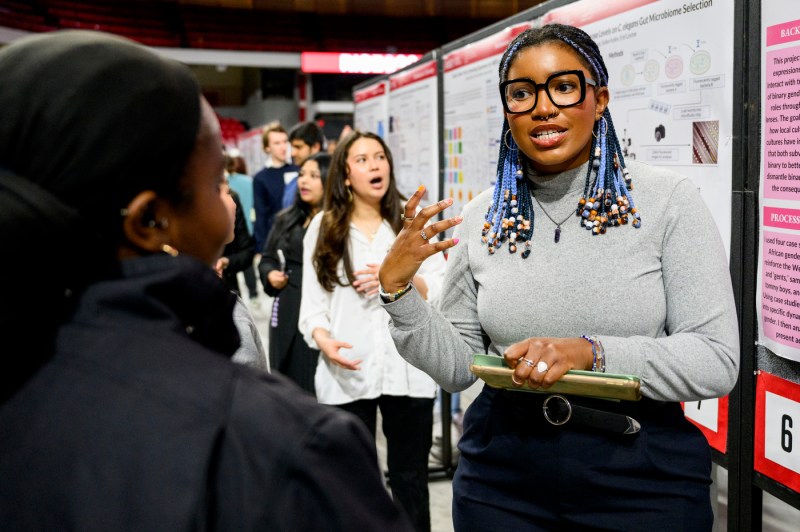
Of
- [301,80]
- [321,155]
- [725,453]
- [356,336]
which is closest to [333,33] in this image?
[301,80]

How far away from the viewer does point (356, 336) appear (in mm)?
2895

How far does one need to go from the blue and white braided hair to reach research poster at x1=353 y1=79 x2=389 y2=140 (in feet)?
11.5

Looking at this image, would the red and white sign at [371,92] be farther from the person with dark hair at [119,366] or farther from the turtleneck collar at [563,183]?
the person with dark hair at [119,366]

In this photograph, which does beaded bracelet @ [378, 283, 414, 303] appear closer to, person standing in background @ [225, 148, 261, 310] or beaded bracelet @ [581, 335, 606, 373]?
beaded bracelet @ [581, 335, 606, 373]

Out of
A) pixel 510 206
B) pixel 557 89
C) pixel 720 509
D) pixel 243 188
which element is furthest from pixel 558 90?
pixel 243 188

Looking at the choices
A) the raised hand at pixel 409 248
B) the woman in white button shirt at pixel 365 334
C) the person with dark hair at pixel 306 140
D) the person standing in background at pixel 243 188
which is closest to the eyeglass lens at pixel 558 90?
the raised hand at pixel 409 248

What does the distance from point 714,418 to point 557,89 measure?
112 cm

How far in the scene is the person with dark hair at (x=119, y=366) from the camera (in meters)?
0.63

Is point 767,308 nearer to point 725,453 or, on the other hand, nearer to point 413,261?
point 725,453

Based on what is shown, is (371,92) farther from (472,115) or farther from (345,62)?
(345,62)

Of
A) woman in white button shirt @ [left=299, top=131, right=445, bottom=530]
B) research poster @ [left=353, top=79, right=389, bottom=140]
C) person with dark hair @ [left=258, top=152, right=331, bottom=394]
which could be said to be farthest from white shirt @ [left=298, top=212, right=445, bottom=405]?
research poster @ [left=353, top=79, right=389, bottom=140]

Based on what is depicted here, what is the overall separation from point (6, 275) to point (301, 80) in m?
17.0

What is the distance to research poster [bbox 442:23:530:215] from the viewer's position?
3.30 metres

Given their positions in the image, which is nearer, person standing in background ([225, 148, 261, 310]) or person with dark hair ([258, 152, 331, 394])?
person with dark hair ([258, 152, 331, 394])
